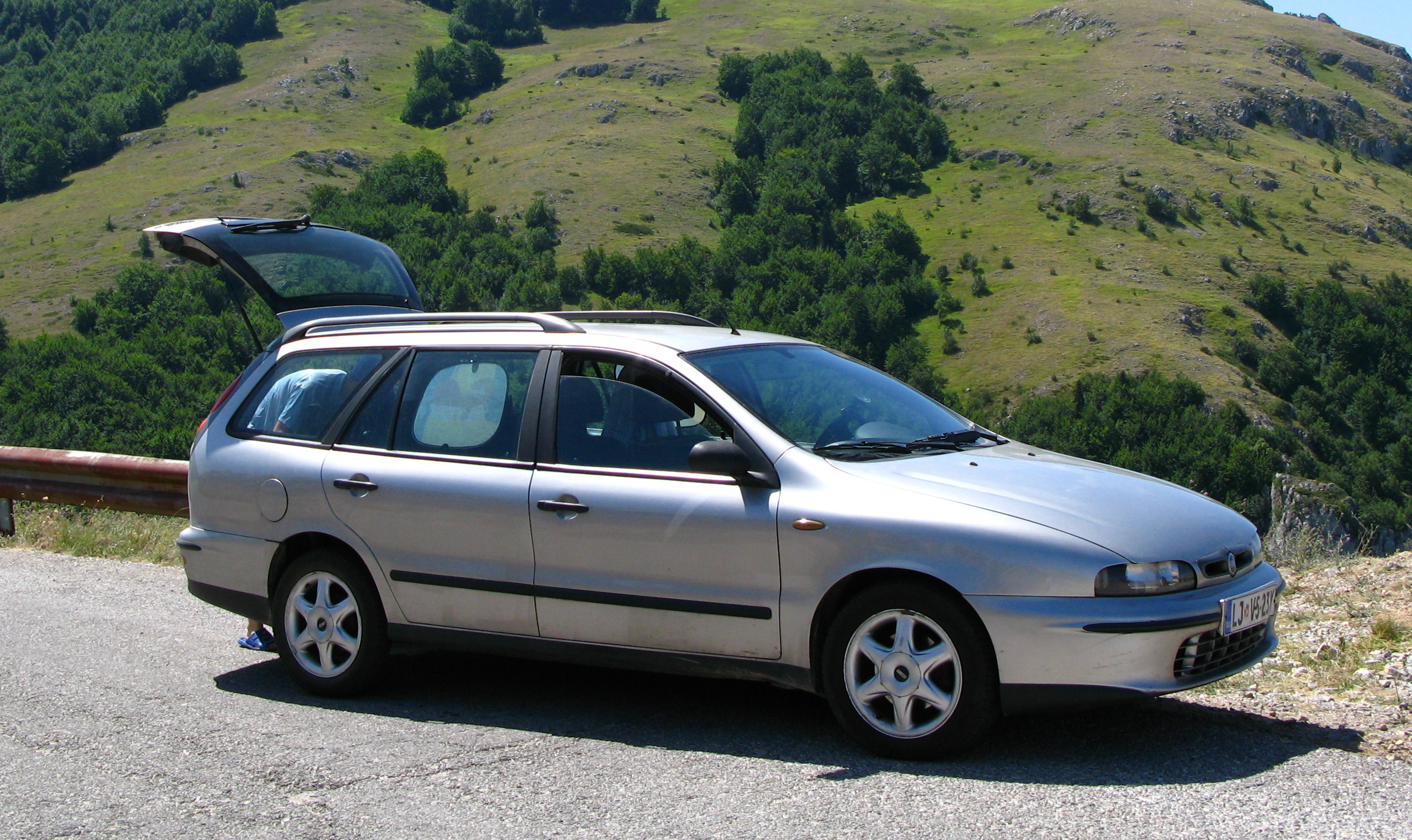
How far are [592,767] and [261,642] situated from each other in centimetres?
243

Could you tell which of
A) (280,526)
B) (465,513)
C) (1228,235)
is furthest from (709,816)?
(1228,235)

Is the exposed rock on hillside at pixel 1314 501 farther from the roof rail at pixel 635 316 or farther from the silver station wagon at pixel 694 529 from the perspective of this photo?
the silver station wagon at pixel 694 529

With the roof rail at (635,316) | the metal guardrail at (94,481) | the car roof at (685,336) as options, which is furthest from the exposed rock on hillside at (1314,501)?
the car roof at (685,336)

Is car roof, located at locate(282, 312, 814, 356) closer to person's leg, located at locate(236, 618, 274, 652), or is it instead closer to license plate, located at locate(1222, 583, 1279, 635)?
person's leg, located at locate(236, 618, 274, 652)

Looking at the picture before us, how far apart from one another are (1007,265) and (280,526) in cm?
10398

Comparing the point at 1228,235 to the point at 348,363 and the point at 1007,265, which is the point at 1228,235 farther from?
the point at 348,363

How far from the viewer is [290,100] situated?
143 m

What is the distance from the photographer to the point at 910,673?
419cm

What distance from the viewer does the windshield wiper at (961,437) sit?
4.96 metres

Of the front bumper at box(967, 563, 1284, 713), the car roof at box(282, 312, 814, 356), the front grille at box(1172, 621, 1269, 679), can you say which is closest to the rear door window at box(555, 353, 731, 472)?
the car roof at box(282, 312, 814, 356)

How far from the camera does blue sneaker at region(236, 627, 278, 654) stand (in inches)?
235

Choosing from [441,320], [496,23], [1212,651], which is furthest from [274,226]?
[496,23]

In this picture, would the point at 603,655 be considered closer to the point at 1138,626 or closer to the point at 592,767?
the point at 592,767

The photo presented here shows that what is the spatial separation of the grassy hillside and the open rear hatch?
8048 centimetres
